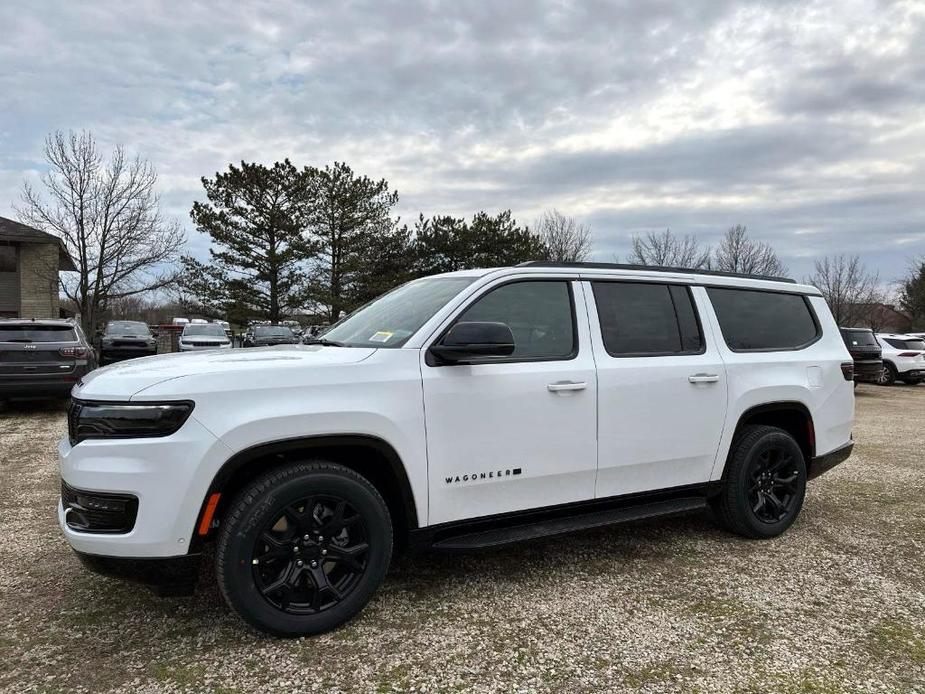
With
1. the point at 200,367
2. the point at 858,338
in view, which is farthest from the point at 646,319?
the point at 858,338

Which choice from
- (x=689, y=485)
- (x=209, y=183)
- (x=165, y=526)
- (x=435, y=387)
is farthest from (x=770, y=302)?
(x=209, y=183)

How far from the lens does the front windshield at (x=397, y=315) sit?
324 centimetres

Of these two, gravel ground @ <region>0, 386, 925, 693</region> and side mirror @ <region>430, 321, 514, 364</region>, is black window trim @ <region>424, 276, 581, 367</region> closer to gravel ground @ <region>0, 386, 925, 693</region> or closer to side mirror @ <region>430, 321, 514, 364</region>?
side mirror @ <region>430, 321, 514, 364</region>

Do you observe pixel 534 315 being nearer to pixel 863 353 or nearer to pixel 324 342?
pixel 324 342

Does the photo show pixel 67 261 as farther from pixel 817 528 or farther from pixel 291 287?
pixel 817 528

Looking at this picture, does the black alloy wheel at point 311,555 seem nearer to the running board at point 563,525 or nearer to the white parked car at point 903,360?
the running board at point 563,525

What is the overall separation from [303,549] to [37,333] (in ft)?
28.5

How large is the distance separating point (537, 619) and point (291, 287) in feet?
103

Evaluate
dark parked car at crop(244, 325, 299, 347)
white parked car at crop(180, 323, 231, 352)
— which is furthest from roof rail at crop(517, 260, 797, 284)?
white parked car at crop(180, 323, 231, 352)

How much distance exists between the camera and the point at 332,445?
281 cm

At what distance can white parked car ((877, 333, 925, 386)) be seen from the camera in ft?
55.6

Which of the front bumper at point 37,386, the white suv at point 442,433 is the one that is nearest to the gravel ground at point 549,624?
the white suv at point 442,433

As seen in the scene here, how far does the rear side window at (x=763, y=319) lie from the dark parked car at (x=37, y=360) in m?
8.67

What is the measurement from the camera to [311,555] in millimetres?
2771
